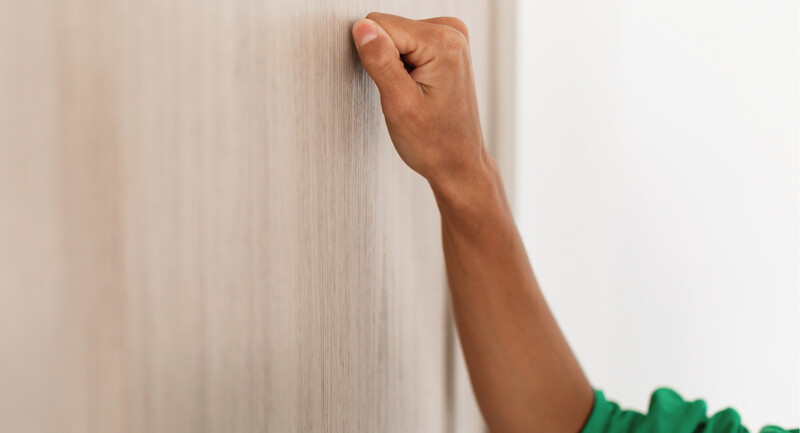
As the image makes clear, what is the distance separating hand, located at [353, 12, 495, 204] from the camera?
298 mm

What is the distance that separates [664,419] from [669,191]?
0.22 meters

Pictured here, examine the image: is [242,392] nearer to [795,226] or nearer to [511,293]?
[511,293]

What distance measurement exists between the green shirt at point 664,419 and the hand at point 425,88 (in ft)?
0.88

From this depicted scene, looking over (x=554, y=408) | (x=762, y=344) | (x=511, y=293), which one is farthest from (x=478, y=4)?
(x=762, y=344)

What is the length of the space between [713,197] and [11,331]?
622mm

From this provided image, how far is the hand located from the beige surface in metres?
0.02

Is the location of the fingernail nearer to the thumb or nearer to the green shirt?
the thumb

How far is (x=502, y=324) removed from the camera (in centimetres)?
47

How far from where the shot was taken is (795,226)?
2.07 ft

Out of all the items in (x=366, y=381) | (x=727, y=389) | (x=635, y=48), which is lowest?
(x=727, y=389)

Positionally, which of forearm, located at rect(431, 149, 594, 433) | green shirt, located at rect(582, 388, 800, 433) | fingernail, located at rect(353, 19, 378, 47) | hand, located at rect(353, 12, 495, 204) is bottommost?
green shirt, located at rect(582, 388, 800, 433)

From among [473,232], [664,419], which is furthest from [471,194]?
[664,419]

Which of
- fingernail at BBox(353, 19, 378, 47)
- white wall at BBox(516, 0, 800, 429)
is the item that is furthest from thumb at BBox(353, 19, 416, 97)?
white wall at BBox(516, 0, 800, 429)

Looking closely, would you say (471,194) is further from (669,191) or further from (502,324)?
(669,191)
